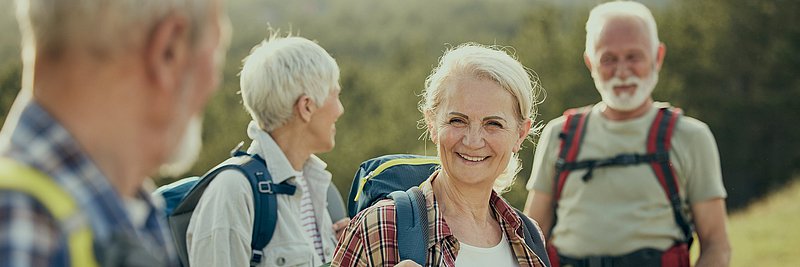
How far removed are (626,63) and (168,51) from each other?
3928 mm

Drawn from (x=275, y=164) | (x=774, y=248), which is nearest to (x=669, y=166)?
(x=275, y=164)

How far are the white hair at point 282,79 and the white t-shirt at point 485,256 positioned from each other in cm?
110

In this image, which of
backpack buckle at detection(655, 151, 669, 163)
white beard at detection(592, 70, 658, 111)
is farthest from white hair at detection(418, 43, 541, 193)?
white beard at detection(592, 70, 658, 111)

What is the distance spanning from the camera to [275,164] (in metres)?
3.94

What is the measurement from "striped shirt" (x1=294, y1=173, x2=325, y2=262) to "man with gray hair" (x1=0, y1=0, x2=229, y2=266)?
2.36 meters

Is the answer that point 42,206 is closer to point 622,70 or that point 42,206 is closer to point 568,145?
point 568,145

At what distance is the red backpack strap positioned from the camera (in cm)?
483

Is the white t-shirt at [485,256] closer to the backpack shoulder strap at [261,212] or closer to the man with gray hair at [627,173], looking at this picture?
the backpack shoulder strap at [261,212]

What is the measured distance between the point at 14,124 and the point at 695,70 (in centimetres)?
4048

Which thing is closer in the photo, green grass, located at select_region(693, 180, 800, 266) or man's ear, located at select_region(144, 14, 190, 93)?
man's ear, located at select_region(144, 14, 190, 93)

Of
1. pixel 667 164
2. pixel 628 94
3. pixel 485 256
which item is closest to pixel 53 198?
pixel 485 256

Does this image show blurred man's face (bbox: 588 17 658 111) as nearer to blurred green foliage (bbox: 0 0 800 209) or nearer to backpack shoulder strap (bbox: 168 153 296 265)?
backpack shoulder strap (bbox: 168 153 296 265)

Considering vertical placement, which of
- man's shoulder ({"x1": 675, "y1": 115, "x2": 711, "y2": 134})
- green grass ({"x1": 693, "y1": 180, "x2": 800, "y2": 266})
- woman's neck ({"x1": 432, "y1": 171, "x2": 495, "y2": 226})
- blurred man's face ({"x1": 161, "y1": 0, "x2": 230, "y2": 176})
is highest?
blurred man's face ({"x1": 161, "y1": 0, "x2": 230, "y2": 176})

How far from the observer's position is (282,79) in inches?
161
